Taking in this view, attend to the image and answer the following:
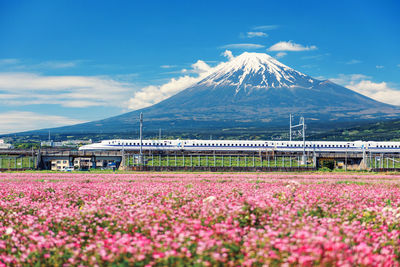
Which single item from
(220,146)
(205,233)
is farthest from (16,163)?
(205,233)

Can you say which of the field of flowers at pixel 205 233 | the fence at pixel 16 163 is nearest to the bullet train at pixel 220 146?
the fence at pixel 16 163

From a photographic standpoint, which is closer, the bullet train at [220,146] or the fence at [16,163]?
the fence at [16,163]

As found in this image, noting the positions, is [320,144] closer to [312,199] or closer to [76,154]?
[76,154]

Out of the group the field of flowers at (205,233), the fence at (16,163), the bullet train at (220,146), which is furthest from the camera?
the bullet train at (220,146)

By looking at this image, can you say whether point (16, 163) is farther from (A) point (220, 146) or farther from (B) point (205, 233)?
(B) point (205, 233)

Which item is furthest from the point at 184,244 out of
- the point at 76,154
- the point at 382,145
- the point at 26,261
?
the point at 382,145

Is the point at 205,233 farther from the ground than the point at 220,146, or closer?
closer

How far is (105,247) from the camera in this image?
7938 millimetres

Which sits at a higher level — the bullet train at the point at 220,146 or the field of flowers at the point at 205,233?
the bullet train at the point at 220,146

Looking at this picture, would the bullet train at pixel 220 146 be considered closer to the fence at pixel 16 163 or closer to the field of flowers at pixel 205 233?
the fence at pixel 16 163

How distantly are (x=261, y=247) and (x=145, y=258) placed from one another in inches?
82.1

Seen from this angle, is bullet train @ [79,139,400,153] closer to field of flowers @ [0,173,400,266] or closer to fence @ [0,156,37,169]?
fence @ [0,156,37,169]

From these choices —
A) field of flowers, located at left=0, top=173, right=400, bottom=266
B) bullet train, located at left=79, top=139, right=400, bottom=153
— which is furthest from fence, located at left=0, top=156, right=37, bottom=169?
field of flowers, located at left=0, top=173, right=400, bottom=266

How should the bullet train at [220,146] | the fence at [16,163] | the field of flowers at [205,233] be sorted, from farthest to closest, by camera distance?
1. the bullet train at [220,146]
2. the fence at [16,163]
3. the field of flowers at [205,233]
